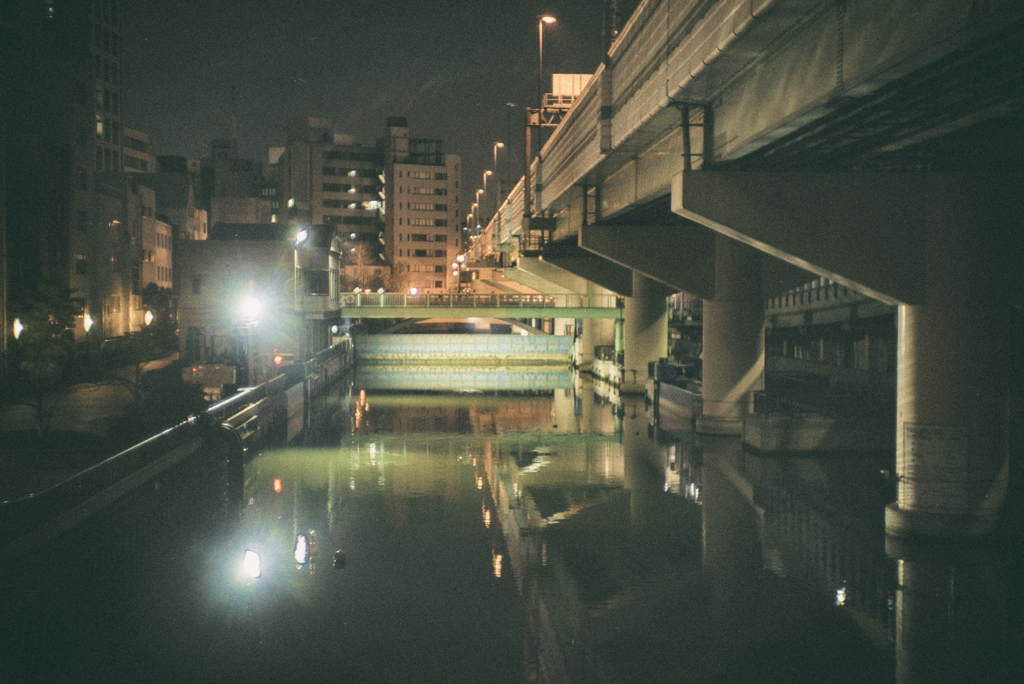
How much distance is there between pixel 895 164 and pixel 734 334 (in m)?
9.75

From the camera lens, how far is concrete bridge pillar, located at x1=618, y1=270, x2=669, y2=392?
134 feet

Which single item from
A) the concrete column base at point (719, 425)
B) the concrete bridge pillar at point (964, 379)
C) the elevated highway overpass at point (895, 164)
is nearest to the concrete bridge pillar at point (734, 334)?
the concrete column base at point (719, 425)

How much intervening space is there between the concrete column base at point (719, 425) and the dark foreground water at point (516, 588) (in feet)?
14.6

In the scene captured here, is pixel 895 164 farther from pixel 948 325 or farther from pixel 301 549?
pixel 301 549

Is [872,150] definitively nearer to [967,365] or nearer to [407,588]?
[967,365]

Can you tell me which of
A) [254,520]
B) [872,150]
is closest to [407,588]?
[254,520]

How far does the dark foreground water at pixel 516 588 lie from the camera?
9.93 metres

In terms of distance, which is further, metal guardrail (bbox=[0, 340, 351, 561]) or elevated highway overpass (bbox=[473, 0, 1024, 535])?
elevated highway overpass (bbox=[473, 0, 1024, 535])

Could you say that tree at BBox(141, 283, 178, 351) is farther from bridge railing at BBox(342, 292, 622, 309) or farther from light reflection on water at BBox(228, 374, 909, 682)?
light reflection on water at BBox(228, 374, 909, 682)

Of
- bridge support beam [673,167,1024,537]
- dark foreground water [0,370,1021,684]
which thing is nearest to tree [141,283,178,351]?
dark foreground water [0,370,1021,684]

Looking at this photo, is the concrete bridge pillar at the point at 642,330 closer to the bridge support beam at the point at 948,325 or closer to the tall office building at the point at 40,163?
the tall office building at the point at 40,163

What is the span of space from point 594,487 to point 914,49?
1323 cm

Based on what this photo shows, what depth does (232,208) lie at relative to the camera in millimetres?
121188

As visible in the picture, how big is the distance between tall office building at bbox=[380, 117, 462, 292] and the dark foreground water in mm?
113332
